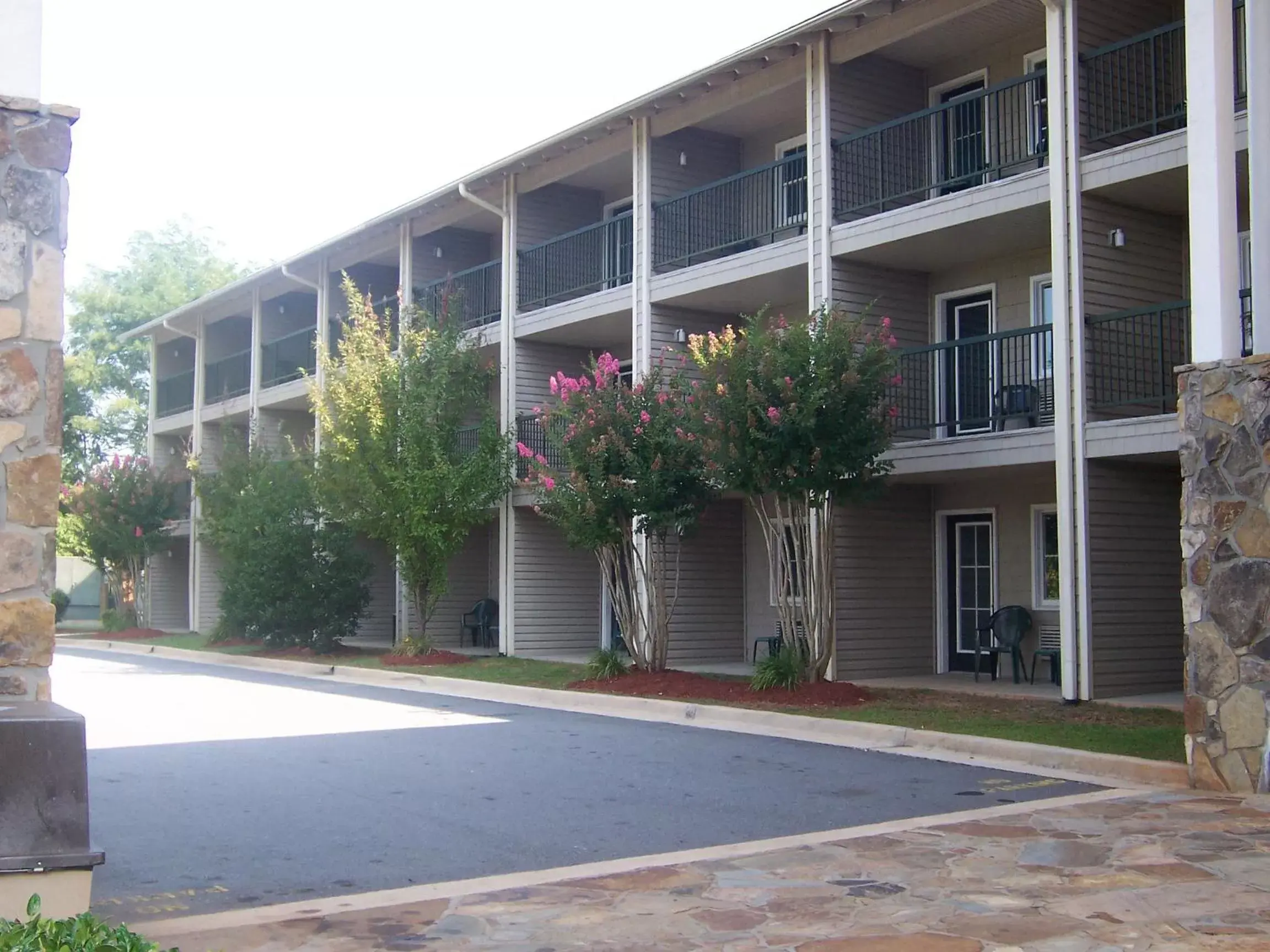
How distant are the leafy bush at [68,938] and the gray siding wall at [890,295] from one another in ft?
46.4

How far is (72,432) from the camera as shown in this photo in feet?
164

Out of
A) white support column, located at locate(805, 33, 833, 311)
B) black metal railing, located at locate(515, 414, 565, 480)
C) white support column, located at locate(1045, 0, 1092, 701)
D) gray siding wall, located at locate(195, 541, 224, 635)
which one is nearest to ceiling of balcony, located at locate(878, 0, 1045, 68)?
white support column, located at locate(805, 33, 833, 311)

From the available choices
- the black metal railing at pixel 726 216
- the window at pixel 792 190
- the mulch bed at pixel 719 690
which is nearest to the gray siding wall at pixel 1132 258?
the mulch bed at pixel 719 690

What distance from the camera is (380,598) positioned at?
99.2 ft

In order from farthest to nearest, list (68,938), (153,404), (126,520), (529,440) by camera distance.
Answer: (153,404)
(126,520)
(529,440)
(68,938)

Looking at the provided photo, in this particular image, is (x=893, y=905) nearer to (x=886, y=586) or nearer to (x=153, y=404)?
(x=886, y=586)

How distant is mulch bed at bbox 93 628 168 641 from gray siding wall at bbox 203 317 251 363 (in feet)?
24.5

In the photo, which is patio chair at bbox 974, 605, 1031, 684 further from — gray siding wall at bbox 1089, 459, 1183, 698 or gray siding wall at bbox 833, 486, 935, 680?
gray siding wall at bbox 1089, 459, 1183, 698

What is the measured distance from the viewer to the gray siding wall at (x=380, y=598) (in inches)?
1173

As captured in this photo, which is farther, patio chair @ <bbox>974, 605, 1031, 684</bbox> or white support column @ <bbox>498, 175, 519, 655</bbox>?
white support column @ <bbox>498, 175, 519, 655</bbox>

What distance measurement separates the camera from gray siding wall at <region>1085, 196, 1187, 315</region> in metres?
14.7

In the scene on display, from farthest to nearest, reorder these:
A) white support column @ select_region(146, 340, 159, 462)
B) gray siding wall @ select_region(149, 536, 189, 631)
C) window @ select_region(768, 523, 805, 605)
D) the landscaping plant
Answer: white support column @ select_region(146, 340, 159, 462), gray siding wall @ select_region(149, 536, 189, 631), the landscaping plant, window @ select_region(768, 523, 805, 605)

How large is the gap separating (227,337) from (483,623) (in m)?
15.3

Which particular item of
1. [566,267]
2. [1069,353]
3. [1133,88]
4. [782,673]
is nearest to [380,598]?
[566,267]
